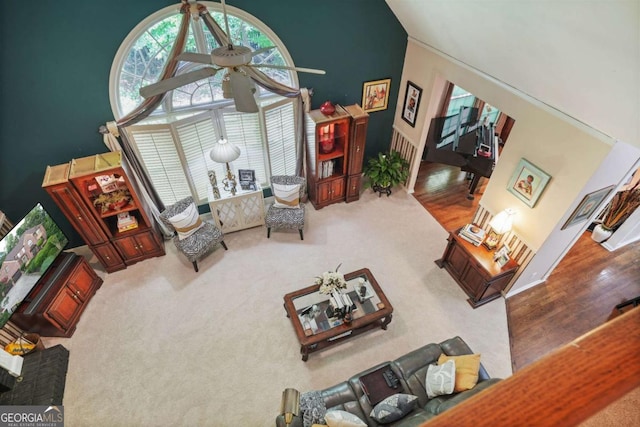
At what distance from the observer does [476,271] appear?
16.9 feet

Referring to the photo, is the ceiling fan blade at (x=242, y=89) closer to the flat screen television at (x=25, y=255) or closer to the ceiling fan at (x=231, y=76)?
the ceiling fan at (x=231, y=76)

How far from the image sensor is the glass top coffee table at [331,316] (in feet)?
14.8

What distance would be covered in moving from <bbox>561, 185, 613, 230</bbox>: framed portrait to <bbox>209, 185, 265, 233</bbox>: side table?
456 cm

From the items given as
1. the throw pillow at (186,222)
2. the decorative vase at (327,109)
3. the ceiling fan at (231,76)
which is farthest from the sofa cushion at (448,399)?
the decorative vase at (327,109)

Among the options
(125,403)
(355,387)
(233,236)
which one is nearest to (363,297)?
(355,387)

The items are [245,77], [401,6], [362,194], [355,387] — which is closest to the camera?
[245,77]

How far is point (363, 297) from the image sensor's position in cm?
487

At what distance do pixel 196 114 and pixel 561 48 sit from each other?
471 cm

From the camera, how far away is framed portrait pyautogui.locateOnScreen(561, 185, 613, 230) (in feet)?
13.8

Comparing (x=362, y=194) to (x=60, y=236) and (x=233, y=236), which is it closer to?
(x=233, y=236)

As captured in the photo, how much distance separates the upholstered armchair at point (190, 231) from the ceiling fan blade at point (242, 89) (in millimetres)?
3289

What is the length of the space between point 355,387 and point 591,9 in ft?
13.2

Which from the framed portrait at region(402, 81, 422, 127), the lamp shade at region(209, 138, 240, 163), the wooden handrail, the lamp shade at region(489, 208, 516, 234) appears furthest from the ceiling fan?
the framed portrait at region(402, 81, 422, 127)

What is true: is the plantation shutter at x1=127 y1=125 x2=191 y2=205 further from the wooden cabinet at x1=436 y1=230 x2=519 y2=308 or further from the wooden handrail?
the wooden handrail
